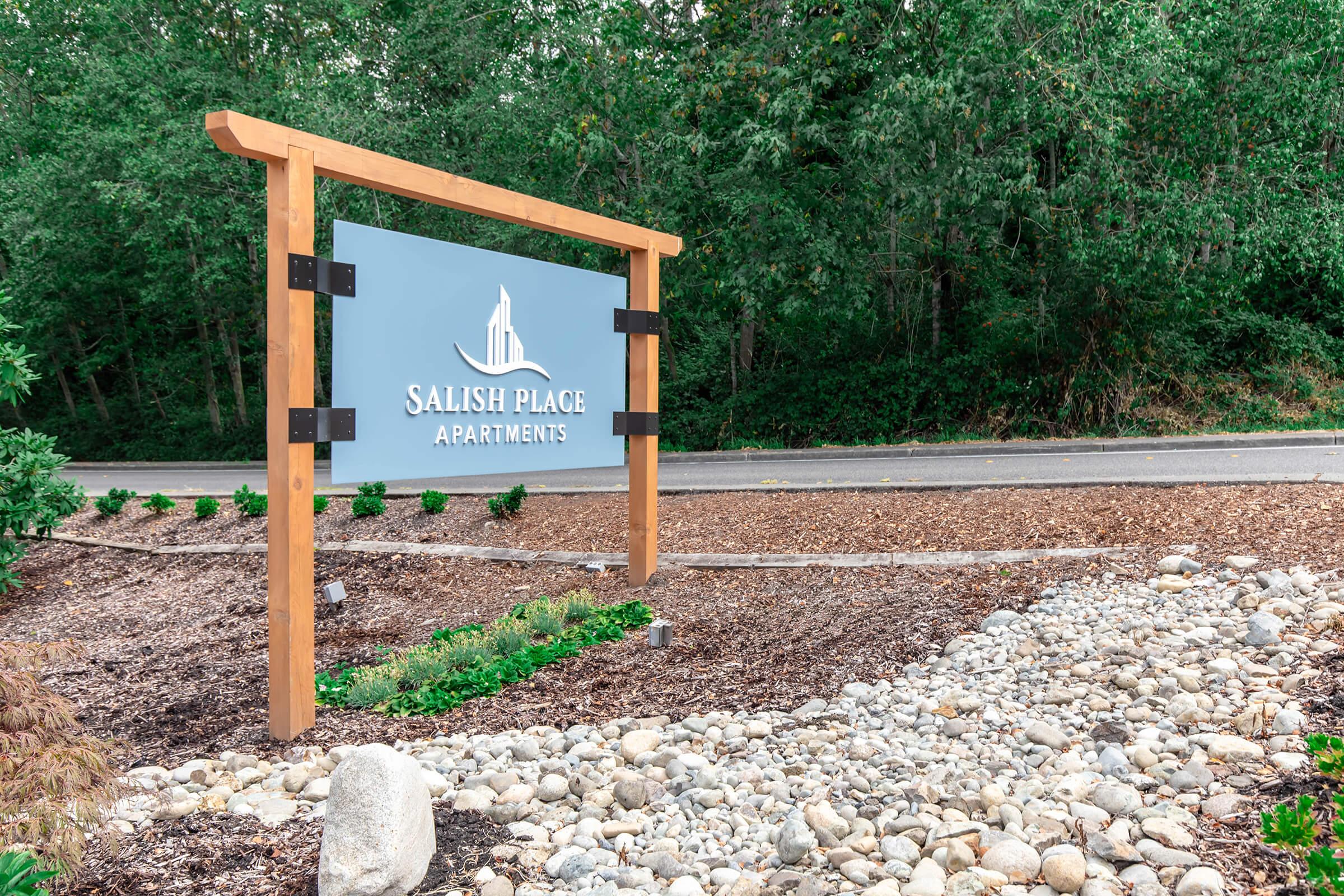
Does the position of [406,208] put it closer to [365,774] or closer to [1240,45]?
[1240,45]

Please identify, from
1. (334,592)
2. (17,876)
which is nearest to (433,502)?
(334,592)

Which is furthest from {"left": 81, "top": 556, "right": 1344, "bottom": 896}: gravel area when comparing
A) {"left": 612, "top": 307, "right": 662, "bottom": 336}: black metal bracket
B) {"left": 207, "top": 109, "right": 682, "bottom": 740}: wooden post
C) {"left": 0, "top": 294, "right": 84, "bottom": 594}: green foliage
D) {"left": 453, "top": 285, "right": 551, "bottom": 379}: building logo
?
{"left": 0, "top": 294, "right": 84, "bottom": 594}: green foliage

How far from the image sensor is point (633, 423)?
5.95 m

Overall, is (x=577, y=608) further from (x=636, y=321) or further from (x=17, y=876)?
(x=17, y=876)

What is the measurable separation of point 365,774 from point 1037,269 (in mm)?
13229

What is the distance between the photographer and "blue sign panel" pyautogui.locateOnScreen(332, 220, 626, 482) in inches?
165

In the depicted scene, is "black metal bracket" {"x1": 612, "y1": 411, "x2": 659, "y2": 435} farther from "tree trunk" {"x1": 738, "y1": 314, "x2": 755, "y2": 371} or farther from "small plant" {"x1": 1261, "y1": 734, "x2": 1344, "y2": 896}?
"tree trunk" {"x1": 738, "y1": 314, "x2": 755, "y2": 371}

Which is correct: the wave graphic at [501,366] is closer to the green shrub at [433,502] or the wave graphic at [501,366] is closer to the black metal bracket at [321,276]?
the black metal bracket at [321,276]

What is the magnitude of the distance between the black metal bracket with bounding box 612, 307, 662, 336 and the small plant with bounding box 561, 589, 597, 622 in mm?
1827

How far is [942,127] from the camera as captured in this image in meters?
11.2

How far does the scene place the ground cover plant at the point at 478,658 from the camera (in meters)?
4.13

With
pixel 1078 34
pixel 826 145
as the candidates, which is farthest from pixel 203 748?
pixel 1078 34

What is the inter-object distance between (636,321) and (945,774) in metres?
3.85

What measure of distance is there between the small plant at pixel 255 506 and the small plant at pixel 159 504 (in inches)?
44.6
